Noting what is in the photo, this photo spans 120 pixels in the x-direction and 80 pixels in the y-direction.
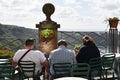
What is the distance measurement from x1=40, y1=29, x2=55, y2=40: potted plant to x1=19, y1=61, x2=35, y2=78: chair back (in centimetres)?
624

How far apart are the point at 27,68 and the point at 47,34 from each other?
21.2 ft

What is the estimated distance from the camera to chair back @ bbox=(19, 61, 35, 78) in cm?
835

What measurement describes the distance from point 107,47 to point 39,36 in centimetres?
276

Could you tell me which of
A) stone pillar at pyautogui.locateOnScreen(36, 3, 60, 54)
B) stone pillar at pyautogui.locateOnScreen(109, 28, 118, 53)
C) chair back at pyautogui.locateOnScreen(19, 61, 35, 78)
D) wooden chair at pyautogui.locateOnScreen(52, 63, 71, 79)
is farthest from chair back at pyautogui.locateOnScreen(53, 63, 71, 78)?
stone pillar at pyautogui.locateOnScreen(109, 28, 118, 53)

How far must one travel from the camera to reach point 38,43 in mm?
15148

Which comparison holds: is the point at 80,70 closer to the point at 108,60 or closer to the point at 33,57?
the point at 33,57

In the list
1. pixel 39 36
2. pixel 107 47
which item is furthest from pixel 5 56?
pixel 107 47

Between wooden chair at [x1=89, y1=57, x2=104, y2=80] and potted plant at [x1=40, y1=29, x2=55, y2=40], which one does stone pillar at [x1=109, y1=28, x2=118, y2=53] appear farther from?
wooden chair at [x1=89, y1=57, x2=104, y2=80]

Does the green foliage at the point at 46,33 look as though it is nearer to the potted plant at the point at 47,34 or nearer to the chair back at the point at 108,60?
the potted plant at the point at 47,34

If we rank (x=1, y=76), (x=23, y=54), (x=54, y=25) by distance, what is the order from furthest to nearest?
(x=54, y=25), (x=23, y=54), (x=1, y=76)

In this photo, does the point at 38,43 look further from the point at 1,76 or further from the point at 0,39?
the point at 1,76

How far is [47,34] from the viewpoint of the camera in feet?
48.6

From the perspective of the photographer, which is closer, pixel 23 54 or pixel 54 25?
pixel 23 54

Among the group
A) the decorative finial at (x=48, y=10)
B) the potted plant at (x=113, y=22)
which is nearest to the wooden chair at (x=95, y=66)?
the decorative finial at (x=48, y=10)
